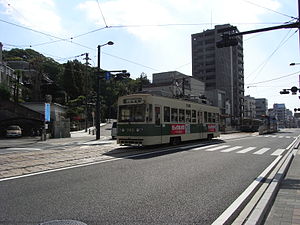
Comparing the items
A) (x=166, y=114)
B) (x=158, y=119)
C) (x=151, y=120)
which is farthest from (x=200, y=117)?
(x=151, y=120)

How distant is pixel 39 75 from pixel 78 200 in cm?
5156

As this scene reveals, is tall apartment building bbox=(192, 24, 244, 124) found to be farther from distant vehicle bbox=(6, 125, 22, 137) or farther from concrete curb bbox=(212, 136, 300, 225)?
concrete curb bbox=(212, 136, 300, 225)

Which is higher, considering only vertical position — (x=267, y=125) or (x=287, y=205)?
(x=267, y=125)

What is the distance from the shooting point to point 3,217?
4488 mm

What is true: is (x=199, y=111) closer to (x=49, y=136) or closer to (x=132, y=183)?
(x=132, y=183)

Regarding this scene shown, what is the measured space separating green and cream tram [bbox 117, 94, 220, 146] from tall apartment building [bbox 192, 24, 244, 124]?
267 ft

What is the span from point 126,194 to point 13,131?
96.3 feet

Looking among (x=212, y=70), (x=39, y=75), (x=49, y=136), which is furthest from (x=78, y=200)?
(x=212, y=70)

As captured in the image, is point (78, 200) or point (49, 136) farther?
point (49, 136)

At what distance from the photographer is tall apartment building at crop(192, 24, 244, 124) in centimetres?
9769

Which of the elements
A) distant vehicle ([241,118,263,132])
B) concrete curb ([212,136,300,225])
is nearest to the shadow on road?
concrete curb ([212,136,300,225])

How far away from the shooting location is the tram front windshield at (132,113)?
15086 millimetres

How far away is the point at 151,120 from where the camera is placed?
1502 centimetres

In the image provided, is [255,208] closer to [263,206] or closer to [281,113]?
[263,206]
